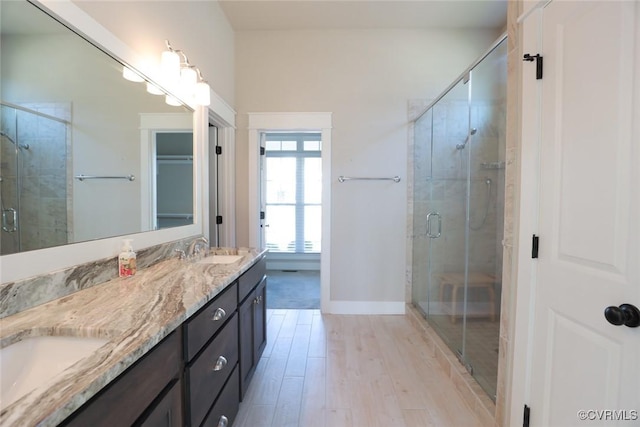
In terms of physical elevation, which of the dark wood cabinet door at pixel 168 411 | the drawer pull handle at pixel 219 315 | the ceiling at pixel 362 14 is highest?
the ceiling at pixel 362 14

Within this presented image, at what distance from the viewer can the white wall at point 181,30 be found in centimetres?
140

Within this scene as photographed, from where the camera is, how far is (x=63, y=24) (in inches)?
44.4

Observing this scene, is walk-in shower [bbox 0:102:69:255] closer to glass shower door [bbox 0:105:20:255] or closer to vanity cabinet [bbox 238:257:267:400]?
glass shower door [bbox 0:105:20:255]

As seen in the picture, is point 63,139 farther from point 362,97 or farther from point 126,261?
point 362,97

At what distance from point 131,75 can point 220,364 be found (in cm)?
156

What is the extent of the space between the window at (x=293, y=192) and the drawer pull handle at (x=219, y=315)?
386 cm

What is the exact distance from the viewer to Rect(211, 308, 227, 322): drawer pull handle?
4.03ft

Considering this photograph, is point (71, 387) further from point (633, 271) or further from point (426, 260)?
point (426, 260)

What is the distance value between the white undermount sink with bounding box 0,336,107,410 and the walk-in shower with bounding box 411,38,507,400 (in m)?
2.09

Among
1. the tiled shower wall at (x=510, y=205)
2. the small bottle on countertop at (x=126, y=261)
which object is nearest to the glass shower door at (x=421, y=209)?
the tiled shower wall at (x=510, y=205)

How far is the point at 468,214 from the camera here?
233 cm

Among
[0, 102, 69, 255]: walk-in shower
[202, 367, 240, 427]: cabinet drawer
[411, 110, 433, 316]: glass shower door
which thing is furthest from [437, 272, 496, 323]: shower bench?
[0, 102, 69, 255]: walk-in shower

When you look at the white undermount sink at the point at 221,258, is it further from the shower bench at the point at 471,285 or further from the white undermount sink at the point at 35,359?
the shower bench at the point at 471,285

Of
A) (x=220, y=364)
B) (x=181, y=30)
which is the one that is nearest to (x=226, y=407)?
(x=220, y=364)
